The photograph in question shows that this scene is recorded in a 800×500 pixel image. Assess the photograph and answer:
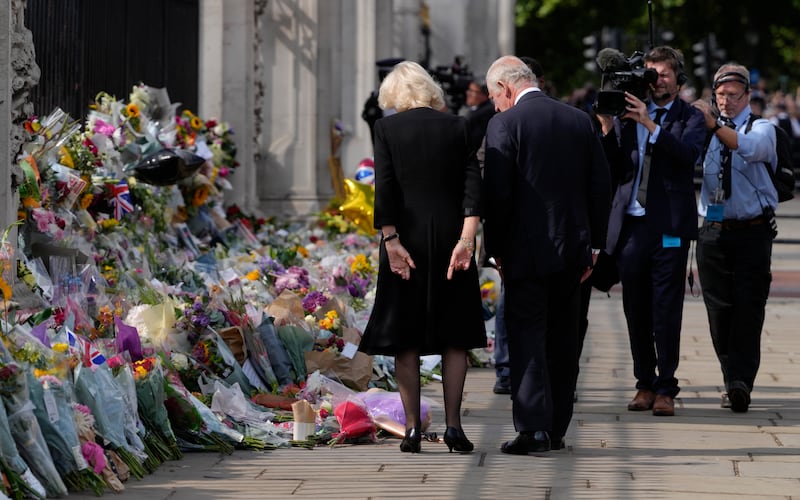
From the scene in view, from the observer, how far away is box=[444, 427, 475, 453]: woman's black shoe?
7.07m

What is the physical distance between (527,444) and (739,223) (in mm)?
2256

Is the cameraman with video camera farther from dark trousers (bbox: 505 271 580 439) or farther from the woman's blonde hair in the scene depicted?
the woman's blonde hair

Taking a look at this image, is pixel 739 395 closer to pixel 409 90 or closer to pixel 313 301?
pixel 313 301

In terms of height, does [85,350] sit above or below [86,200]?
below

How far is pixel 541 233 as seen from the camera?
7125 millimetres

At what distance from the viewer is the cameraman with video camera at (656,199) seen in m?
8.31

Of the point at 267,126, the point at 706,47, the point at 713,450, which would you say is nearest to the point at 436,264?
the point at 713,450

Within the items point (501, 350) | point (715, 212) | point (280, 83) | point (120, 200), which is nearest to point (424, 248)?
point (715, 212)

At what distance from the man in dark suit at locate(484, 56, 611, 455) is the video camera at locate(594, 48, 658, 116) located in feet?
2.68

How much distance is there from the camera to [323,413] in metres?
7.82

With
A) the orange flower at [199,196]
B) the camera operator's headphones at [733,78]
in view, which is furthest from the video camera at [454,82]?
the camera operator's headphones at [733,78]

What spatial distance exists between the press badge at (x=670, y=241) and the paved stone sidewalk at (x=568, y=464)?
0.88m

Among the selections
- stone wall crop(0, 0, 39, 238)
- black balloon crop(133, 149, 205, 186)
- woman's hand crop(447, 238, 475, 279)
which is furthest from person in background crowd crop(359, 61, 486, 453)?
black balloon crop(133, 149, 205, 186)

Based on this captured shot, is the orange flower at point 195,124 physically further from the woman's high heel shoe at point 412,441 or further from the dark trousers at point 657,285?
the woman's high heel shoe at point 412,441
